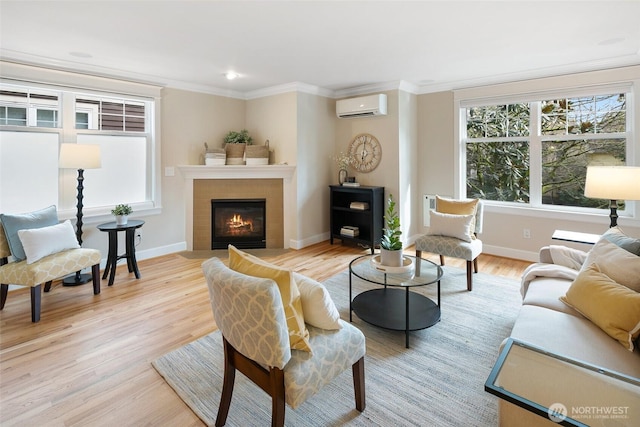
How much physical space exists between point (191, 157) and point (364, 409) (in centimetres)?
420

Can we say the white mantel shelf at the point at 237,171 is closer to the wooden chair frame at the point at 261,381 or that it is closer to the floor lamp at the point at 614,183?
the floor lamp at the point at 614,183

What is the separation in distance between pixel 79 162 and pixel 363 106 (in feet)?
11.7

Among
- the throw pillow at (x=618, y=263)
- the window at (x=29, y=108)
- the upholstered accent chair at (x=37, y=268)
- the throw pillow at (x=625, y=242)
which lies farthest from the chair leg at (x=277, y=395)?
the window at (x=29, y=108)

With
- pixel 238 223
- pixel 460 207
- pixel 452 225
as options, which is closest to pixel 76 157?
pixel 238 223

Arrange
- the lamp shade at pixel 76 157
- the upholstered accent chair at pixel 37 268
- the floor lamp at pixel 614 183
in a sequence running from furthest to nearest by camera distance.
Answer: the lamp shade at pixel 76 157 < the upholstered accent chair at pixel 37 268 < the floor lamp at pixel 614 183

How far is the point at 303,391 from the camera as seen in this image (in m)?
1.44

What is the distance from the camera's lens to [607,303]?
1743mm

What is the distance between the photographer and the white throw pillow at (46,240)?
9.48ft

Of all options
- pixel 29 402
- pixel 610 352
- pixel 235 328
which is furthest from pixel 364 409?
pixel 29 402

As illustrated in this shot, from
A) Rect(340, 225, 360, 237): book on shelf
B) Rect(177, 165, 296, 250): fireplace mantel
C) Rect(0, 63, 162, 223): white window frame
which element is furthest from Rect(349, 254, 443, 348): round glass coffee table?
Rect(0, 63, 162, 223): white window frame

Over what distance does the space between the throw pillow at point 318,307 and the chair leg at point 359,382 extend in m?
0.25

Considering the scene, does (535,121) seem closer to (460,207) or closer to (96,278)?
(460,207)

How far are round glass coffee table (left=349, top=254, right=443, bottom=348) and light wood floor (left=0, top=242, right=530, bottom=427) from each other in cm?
111

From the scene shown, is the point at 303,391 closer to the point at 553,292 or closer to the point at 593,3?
the point at 553,292
